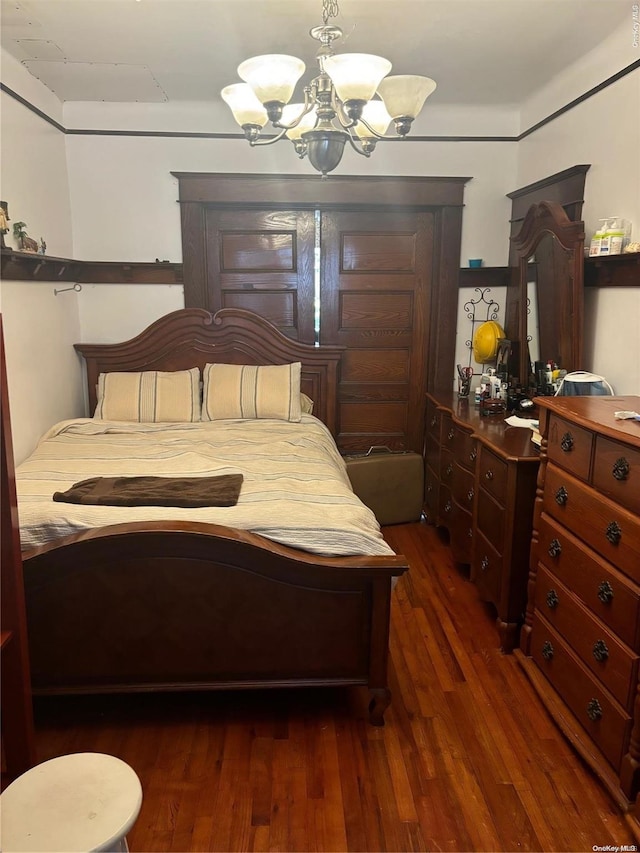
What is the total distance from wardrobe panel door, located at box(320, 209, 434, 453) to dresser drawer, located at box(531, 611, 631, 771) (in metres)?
1.91

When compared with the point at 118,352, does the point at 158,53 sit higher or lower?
higher

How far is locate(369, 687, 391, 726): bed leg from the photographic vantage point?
2031 millimetres

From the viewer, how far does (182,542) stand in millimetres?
1876

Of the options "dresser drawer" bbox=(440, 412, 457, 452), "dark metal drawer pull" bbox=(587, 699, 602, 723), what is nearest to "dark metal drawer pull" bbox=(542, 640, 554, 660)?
"dark metal drawer pull" bbox=(587, 699, 602, 723)

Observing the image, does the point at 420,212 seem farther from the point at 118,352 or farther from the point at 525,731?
the point at 525,731

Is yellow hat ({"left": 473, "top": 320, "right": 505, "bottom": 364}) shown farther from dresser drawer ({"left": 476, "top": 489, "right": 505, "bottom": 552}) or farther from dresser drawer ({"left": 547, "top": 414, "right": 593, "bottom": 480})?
dresser drawer ({"left": 547, "top": 414, "right": 593, "bottom": 480})

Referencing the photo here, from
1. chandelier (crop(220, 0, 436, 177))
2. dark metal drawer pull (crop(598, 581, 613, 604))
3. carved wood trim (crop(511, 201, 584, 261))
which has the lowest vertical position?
dark metal drawer pull (crop(598, 581, 613, 604))

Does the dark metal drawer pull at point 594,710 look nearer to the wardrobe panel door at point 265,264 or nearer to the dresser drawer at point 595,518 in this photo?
the dresser drawer at point 595,518

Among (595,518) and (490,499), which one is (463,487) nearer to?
(490,499)

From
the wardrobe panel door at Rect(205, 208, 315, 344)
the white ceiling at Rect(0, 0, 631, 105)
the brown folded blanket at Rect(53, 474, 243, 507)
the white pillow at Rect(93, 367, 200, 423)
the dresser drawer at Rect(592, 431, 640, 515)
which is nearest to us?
the dresser drawer at Rect(592, 431, 640, 515)

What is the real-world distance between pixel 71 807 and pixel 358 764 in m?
0.96

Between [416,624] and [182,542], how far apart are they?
129 centimetres

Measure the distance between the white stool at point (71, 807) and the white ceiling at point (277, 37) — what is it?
250 cm

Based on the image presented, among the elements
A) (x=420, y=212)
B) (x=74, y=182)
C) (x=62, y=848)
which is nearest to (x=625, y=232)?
(x=420, y=212)
